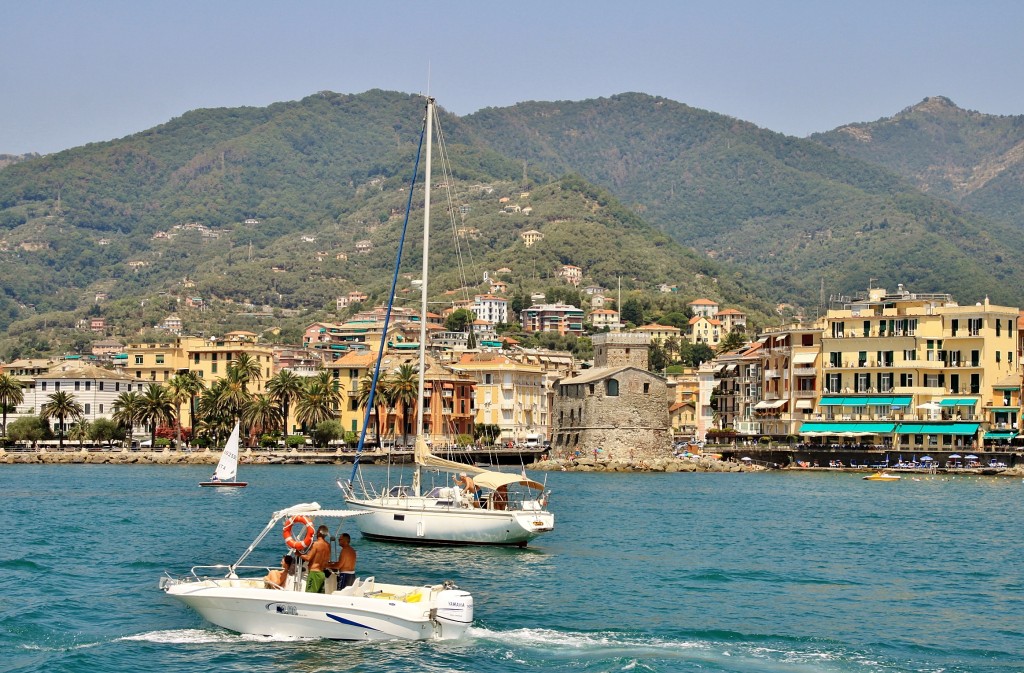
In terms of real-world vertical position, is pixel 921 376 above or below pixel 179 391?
above

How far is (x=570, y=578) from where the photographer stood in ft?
119

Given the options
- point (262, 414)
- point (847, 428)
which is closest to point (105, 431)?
point (262, 414)

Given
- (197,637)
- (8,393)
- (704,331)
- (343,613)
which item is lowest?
(197,637)

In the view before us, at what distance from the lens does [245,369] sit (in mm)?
114812

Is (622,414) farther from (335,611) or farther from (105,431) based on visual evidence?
(335,611)

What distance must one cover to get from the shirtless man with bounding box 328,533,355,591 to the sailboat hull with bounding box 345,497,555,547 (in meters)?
13.7

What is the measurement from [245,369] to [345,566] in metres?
89.0

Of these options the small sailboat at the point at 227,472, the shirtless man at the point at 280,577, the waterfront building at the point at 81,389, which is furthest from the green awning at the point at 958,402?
the shirtless man at the point at 280,577

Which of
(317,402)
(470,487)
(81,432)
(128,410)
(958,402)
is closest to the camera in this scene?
(470,487)

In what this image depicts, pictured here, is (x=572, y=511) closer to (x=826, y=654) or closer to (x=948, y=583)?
(x=948, y=583)

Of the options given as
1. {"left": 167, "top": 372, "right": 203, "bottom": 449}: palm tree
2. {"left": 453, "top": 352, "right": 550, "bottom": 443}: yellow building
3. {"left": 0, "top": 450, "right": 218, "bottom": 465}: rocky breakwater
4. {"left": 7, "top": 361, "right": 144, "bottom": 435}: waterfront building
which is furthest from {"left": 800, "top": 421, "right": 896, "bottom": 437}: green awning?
{"left": 7, "top": 361, "right": 144, "bottom": 435}: waterfront building

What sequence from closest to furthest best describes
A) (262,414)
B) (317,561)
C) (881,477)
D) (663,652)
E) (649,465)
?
(663,652)
(317,561)
(881,477)
(649,465)
(262,414)

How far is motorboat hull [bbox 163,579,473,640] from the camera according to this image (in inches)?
1043

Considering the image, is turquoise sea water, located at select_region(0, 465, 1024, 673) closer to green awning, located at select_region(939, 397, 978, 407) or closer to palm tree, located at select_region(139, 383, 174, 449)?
green awning, located at select_region(939, 397, 978, 407)
